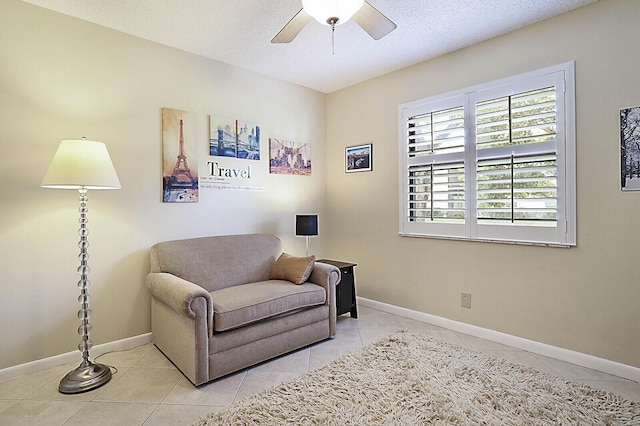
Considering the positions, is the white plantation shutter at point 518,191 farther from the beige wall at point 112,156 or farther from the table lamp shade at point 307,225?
the beige wall at point 112,156

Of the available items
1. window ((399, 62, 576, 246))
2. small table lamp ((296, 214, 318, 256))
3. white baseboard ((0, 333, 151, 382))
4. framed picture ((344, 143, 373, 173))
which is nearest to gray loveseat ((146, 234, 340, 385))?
white baseboard ((0, 333, 151, 382))

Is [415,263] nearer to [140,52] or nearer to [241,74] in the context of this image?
[241,74]

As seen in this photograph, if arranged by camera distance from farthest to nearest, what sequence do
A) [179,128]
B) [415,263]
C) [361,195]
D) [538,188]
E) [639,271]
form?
1. [361,195]
2. [415,263]
3. [179,128]
4. [538,188]
5. [639,271]

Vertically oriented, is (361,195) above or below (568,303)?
above

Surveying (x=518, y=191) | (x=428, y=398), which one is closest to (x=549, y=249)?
(x=518, y=191)

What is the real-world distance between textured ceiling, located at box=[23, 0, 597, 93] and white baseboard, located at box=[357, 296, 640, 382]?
262 cm

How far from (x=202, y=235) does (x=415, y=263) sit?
222 cm

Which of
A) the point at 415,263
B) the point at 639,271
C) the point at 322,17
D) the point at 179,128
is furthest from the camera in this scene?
the point at 415,263

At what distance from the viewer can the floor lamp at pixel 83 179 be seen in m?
2.13

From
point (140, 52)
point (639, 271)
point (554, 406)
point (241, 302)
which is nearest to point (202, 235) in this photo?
point (241, 302)

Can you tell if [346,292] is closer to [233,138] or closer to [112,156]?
[233,138]

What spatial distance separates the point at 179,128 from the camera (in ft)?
10.2

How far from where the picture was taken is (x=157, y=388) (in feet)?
7.30

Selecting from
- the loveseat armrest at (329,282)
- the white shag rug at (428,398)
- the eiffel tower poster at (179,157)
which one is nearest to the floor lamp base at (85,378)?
the white shag rug at (428,398)
